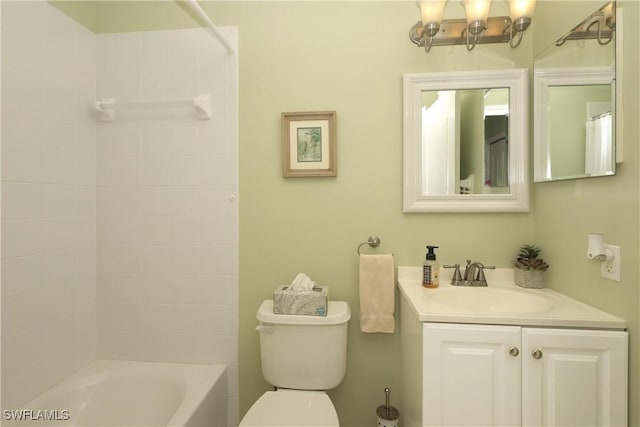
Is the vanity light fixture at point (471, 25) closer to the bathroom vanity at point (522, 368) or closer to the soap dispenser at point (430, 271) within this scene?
the soap dispenser at point (430, 271)

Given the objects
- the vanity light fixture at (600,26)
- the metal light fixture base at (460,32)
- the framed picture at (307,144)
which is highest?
the metal light fixture base at (460,32)

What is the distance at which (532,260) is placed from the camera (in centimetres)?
130

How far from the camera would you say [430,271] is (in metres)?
1.31

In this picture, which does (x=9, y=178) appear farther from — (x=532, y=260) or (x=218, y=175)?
(x=532, y=260)

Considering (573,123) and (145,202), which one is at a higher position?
(573,123)

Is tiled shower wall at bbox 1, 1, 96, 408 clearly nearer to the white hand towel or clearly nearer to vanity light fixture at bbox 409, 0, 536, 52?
the white hand towel

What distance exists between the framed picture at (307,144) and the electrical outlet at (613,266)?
1.04 meters

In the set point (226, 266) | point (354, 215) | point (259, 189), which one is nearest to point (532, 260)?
point (354, 215)

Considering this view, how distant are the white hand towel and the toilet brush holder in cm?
29

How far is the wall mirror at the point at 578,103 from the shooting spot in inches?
38.0

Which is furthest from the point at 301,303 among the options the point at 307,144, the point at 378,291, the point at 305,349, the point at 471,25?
the point at 471,25

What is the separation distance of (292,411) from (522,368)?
0.82 metres

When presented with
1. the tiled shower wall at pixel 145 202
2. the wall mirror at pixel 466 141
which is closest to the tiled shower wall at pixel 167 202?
the tiled shower wall at pixel 145 202

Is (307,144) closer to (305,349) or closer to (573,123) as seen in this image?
(305,349)
